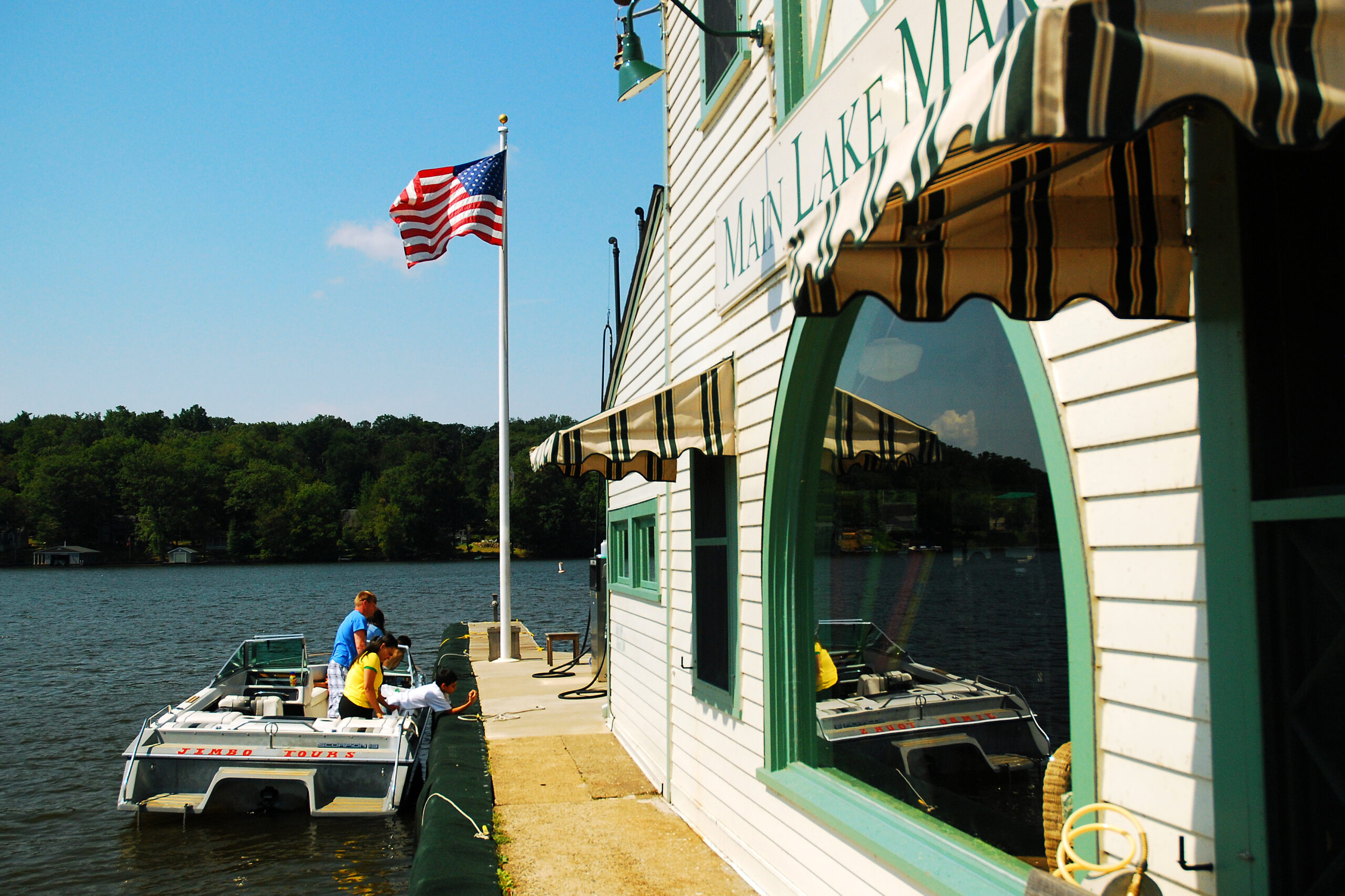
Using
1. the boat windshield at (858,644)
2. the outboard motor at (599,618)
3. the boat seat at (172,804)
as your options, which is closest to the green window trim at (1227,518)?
the boat windshield at (858,644)

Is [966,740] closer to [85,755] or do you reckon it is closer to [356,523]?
[85,755]

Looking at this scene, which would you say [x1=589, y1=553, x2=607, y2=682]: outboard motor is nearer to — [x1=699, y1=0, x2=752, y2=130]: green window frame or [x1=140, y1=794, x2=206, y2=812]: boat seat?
[x1=140, y1=794, x2=206, y2=812]: boat seat

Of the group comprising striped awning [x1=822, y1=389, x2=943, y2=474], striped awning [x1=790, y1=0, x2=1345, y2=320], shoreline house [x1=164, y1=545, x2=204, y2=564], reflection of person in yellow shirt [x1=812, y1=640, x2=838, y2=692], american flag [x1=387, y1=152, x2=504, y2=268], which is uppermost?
american flag [x1=387, y1=152, x2=504, y2=268]

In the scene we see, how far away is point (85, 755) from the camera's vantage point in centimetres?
1652

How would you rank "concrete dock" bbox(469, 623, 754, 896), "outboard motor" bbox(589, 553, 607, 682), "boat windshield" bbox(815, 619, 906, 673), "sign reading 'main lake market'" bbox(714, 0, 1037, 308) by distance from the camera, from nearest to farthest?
"sign reading 'main lake market'" bbox(714, 0, 1037, 308)
"boat windshield" bbox(815, 619, 906, 673)
"concrete dock" bbox(469, 623, 754, 896)
"outboard motor" bbox(589, 553, 607, 682)

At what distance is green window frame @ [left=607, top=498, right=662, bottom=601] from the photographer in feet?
29.5

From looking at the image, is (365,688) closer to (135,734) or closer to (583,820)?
(583,820)

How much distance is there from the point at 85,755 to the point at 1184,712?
60.2 feet

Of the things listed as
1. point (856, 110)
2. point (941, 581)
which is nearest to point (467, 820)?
point (941, 581)

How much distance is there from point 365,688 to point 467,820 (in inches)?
181

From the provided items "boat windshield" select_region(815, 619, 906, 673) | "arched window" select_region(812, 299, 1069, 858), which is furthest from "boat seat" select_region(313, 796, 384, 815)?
"boat windshield" select_region(815, 619, 906, 673)

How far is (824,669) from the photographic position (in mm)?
5309

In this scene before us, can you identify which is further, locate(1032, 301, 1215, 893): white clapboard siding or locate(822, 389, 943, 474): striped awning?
locate(822, 389, 943, 474): striped awning

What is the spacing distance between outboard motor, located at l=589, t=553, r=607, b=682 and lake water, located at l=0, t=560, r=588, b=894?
4232 mm
